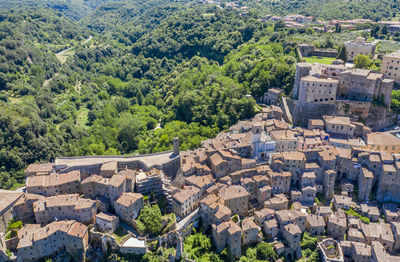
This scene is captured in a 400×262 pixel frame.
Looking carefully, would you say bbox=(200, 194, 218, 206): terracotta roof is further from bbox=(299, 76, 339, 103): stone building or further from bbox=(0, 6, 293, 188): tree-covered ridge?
bbox=(299, 76, 339, 103): stone building

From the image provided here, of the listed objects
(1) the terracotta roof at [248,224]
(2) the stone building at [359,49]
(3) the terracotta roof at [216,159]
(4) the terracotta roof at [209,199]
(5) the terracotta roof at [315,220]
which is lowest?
(5) the terracotta roof at [315,220]

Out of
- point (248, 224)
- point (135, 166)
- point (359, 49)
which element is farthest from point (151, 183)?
point (359, 49)

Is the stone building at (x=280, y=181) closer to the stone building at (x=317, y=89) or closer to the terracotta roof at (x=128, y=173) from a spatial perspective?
the stone building at (x=317, y=89)

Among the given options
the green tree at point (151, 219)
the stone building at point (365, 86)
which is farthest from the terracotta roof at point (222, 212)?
the stone building at point (365, 86)

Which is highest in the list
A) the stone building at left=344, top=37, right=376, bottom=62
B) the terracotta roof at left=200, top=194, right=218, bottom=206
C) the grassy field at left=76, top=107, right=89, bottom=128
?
the stone building at left=344, top=37, right=376, bottom=62

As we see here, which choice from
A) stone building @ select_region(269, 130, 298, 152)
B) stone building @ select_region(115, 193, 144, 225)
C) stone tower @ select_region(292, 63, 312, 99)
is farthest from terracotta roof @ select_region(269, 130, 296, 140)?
stone building @ select_region(115, 193, 144, 225)

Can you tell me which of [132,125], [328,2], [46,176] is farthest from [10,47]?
[328,2]

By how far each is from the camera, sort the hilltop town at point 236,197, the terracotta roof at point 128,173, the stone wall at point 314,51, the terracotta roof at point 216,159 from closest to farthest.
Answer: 1. the hilltop town at point 236,197
2. the terracotta roof at point 128,173
3. the terracotta roof at point 216,159
4. the stone wall at point 314,51
